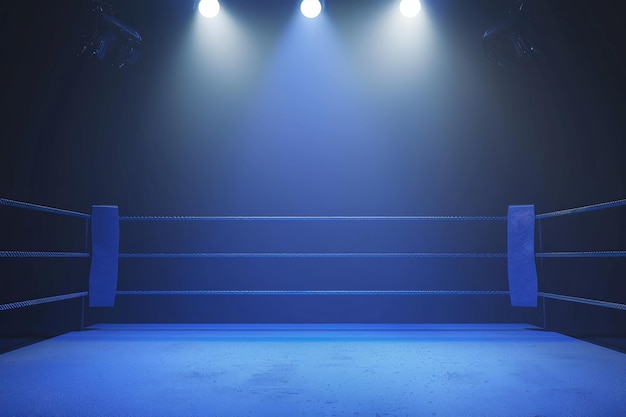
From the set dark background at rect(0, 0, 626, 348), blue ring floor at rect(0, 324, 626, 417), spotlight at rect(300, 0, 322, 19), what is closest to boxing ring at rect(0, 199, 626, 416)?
blue ring floor at rect(0, 324, 626, 417)

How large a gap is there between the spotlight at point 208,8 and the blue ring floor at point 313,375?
2.32m

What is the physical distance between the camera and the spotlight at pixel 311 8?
11.7 feet

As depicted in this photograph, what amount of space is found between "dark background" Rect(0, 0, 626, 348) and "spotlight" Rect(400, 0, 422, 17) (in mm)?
94

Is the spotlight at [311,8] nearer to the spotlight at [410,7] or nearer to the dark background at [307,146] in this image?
the dark background at [307,146]

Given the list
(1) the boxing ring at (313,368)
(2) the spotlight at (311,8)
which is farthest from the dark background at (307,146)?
(1) the boxing ring at (313,368)

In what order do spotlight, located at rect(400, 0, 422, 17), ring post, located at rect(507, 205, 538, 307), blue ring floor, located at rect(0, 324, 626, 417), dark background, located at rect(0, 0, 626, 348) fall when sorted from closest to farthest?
blue ring floor, located at rect(0, 324, 626, 417) < ring post, located at rect(507, 205, 538, 307) < dark background, located at rect(0, 0, 626, 348) < spotlight, located at rect(400, 0, 422, 17)

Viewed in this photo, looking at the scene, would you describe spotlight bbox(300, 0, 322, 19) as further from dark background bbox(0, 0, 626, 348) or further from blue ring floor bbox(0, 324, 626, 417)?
blue ring floor bbox(0, 324, 626, 417)

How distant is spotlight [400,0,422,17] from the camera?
353 cm

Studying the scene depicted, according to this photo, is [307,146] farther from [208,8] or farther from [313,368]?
[313,368]

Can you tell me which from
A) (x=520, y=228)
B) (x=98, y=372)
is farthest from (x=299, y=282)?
(x=98, y=372)

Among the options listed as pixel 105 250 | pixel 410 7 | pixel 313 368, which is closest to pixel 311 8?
pixel 410 7

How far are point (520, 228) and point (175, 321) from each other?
2378 millimetres

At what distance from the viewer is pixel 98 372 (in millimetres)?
1823

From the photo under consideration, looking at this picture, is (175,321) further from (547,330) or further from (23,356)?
(547,330)
